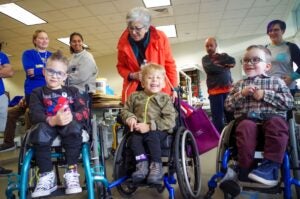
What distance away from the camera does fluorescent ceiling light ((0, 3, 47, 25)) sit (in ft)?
15.9

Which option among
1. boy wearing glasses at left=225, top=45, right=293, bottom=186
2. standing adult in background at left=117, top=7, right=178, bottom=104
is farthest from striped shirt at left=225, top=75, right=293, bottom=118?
standing adult in background at left=117, top=7, right=178, bottom=104

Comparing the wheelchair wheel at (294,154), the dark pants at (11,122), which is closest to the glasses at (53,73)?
the wheelchair wheel at (294,154)

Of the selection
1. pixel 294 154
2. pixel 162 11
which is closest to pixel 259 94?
pixel 294 154

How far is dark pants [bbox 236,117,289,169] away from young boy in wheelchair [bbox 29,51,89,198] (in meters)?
0.80

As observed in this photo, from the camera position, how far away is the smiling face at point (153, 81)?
1573 millimetres

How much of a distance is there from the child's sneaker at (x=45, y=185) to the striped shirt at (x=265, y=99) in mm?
1050

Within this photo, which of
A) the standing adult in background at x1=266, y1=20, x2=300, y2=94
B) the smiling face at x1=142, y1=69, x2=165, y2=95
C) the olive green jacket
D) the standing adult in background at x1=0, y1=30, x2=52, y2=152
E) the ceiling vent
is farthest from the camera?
the ceiling vent

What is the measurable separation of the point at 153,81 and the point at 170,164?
50cm

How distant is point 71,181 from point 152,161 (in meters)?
0.41

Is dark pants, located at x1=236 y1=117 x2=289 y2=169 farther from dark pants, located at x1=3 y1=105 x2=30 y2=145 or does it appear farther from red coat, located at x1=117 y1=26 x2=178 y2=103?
dark pants, located at x1=3 y1=105 x2=30 y2=145

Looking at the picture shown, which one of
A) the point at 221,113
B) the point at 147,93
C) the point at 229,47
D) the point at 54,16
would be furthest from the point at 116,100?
the point at 229,47

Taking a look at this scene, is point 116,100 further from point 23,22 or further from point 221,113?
point 23,22

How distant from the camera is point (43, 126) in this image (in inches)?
49.6

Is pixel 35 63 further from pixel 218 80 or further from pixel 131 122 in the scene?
pixel 218 80
